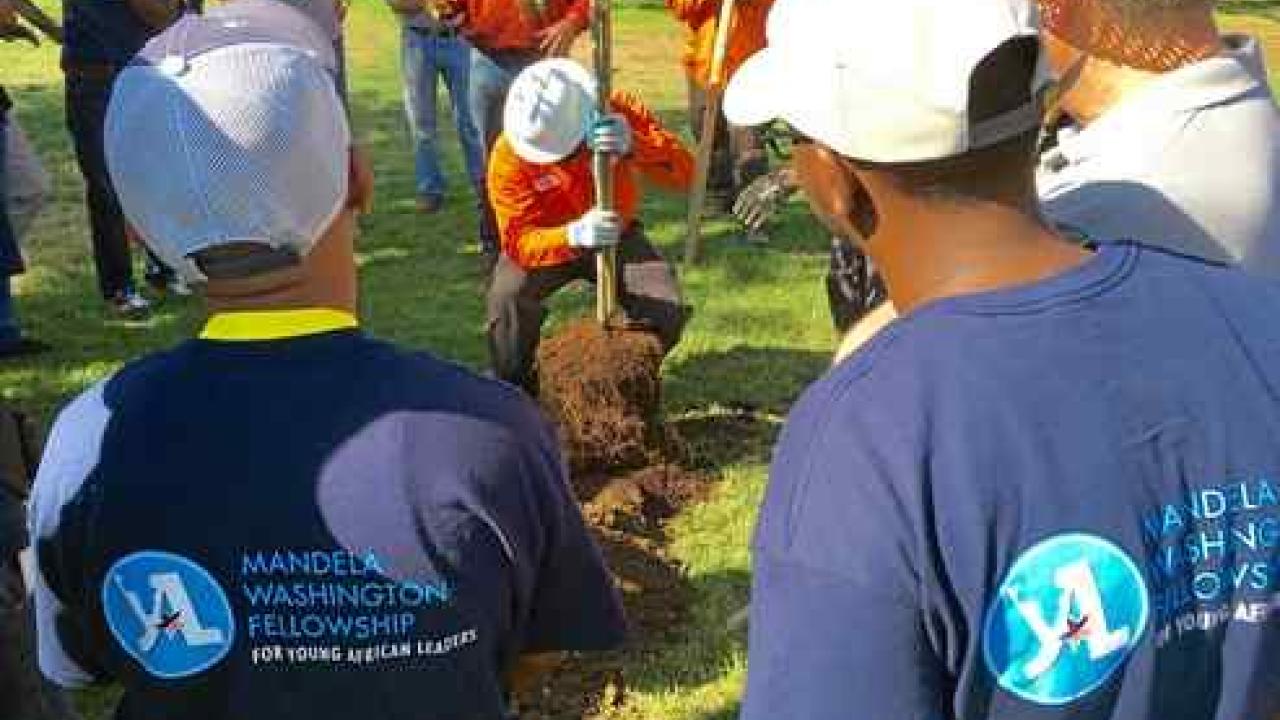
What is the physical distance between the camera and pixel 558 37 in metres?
7.82

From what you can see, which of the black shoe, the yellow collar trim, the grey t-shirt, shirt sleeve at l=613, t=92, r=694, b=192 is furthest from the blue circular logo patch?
the grey t-shirt

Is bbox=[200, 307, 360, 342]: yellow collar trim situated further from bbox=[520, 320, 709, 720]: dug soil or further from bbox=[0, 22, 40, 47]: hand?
bbox=[0, 22, 40, 47]: hand

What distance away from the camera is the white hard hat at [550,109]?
18.1ft

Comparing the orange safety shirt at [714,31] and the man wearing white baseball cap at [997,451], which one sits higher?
the man wearing white baseball cap at [997,451]

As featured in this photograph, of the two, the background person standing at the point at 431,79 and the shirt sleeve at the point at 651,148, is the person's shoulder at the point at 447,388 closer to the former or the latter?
the shirt sleeve at the point at 651,148

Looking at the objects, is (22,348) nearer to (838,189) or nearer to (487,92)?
(487,92)

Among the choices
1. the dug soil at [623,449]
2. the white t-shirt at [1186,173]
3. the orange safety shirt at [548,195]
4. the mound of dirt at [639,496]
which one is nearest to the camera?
the white t-shirt at [1186,173]

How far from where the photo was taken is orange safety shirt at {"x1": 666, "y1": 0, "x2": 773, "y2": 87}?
317 inches

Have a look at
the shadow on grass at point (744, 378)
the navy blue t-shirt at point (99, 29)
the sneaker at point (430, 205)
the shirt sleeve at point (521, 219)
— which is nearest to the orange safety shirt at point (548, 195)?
the shirt sleeve at point (521, 219)

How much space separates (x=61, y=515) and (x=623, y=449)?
11.6ft

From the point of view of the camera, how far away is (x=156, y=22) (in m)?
A: 6.88

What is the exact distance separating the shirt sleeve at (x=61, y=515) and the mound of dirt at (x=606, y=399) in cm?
327

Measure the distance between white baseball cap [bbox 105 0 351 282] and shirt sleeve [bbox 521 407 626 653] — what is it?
0.43 metres

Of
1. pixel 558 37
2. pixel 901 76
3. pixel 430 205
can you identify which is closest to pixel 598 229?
pixel 558 37
